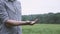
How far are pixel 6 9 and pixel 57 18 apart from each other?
6111 mm

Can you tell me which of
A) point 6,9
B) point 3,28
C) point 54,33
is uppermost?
point 6,9

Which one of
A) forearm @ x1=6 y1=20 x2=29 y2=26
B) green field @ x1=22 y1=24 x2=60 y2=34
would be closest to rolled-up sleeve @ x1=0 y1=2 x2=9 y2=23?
forearm @ x1=6 y1=20 x2=29 y2=26

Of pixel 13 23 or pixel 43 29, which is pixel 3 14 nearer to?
pixel 13 23

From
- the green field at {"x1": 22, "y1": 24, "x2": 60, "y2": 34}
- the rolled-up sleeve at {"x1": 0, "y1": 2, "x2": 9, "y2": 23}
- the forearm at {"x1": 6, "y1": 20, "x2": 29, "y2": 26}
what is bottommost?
the green field at {"x1": 22, "y1": 24, "x2": 60, "y2": 34}

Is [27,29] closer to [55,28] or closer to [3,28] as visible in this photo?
[55,28]

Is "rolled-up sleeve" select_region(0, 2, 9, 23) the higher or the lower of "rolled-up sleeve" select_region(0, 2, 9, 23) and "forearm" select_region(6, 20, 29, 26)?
the higher

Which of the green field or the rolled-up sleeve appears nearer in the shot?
the rolled-up sleeve

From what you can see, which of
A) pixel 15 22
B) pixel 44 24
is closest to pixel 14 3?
pixel 15 22

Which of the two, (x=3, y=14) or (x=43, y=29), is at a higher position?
(x=3, y=14)

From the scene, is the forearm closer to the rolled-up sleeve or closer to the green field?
the rolled-up sleeve

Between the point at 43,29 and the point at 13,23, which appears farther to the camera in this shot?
the point at 43,29

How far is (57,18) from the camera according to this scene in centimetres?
812

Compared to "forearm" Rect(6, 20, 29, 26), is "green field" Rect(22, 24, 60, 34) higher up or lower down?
lower down

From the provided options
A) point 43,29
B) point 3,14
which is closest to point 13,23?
point 3,14
